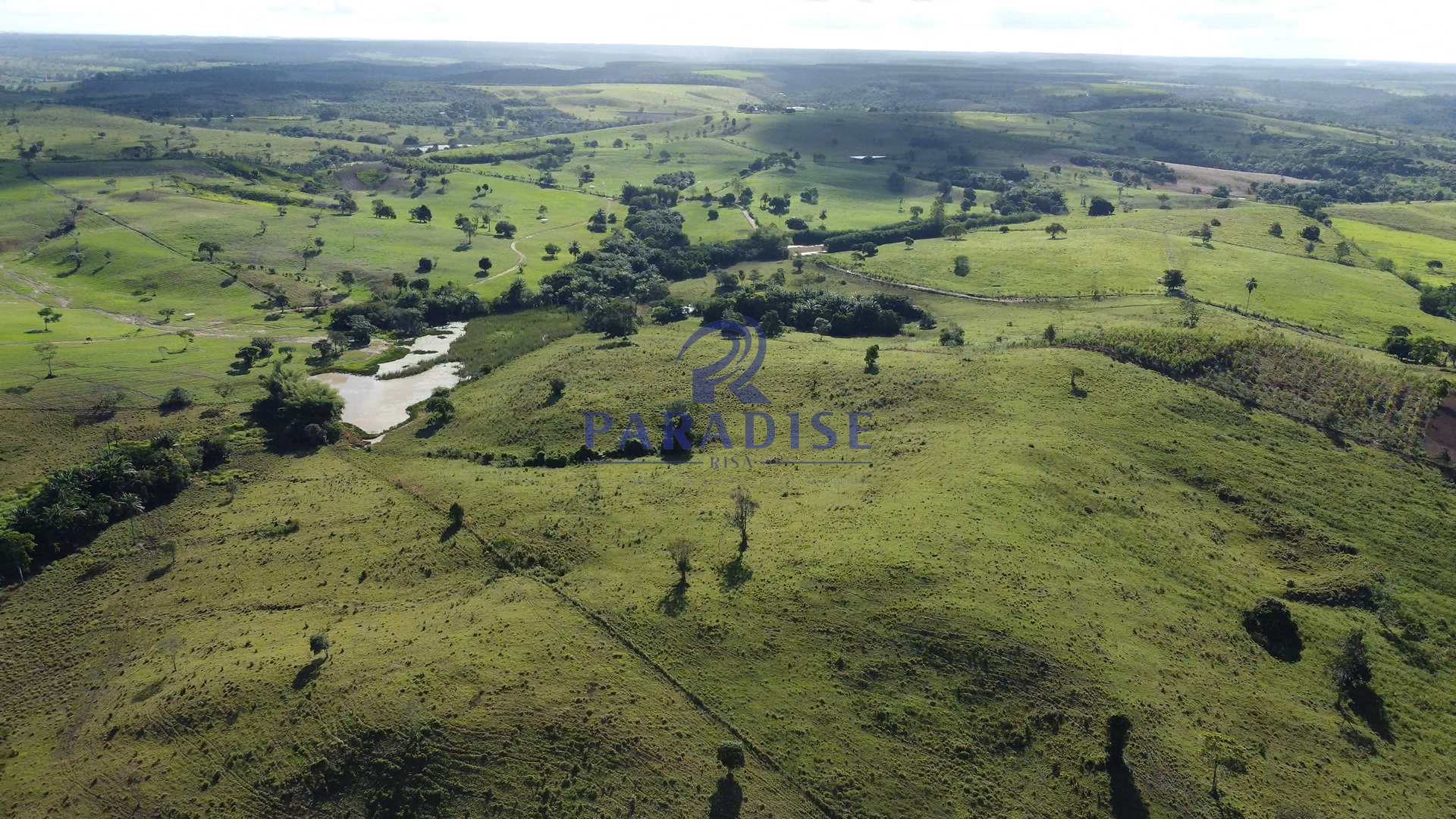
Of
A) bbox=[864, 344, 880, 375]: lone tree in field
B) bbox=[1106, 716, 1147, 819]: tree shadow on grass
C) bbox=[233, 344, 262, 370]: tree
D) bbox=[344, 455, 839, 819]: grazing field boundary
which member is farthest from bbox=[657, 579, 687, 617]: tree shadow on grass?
bbox=[233, 344, 262, 370]: tree

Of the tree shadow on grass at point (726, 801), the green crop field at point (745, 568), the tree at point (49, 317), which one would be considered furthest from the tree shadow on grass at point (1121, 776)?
the tree at point (49, 317)

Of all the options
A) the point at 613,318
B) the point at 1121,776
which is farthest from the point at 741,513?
the point at 613,318

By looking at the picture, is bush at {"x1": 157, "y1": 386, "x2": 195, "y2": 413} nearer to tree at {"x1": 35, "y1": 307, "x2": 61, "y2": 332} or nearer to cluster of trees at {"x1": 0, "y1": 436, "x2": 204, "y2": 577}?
cluster of trees at {"x1": 0, "y1": 436, "x2": 204, "y2": 577}

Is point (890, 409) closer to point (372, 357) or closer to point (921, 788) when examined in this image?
point (921, 788)

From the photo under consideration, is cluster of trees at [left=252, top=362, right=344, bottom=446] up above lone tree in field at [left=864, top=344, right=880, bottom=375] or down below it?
below

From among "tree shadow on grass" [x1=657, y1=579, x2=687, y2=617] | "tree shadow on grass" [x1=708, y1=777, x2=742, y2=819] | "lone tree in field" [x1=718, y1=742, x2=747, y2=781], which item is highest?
"tree shadow on grass" [x1=657, y1=579, x2=687, y2=617]

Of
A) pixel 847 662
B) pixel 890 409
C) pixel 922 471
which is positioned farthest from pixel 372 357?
pixel 847 662
